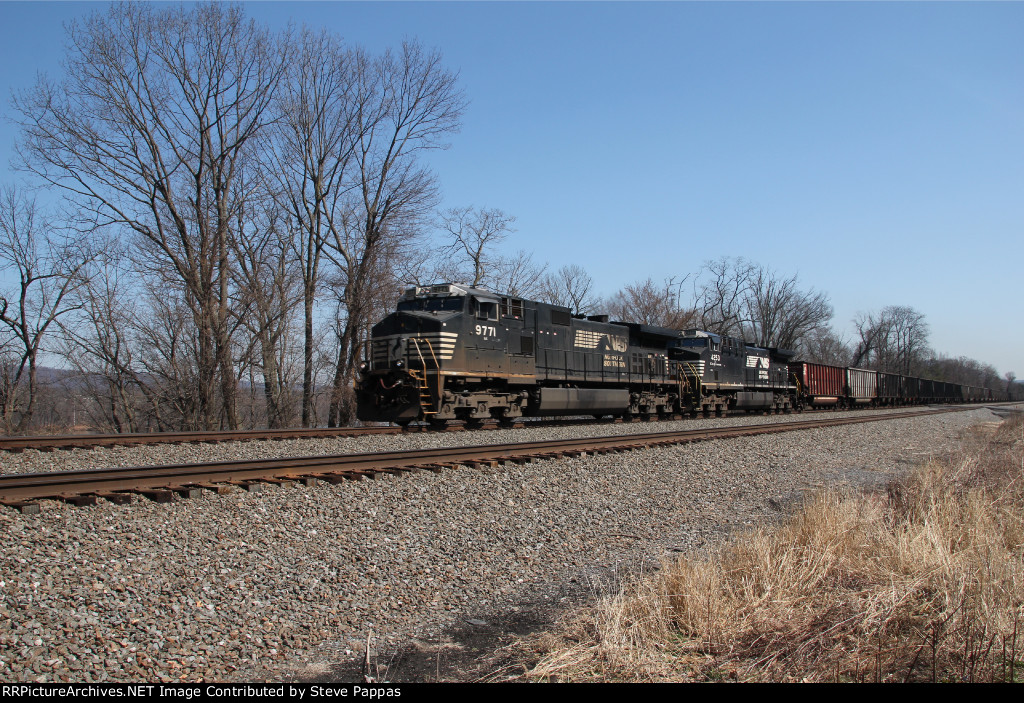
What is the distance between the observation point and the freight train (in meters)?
15.5

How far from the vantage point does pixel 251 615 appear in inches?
171

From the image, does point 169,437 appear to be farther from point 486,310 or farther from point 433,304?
point 486,310

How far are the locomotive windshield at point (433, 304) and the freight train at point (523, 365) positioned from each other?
0.03 meters

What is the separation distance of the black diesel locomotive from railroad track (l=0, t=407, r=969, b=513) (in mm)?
4662

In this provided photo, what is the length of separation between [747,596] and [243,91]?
25.2 meters

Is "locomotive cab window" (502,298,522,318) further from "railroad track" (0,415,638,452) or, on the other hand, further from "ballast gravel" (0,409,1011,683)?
"ballast gravel" (0,409,1011,683)

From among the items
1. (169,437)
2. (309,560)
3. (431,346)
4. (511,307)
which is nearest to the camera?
(309,560)

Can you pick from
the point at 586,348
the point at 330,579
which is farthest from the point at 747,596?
the point at 586,348

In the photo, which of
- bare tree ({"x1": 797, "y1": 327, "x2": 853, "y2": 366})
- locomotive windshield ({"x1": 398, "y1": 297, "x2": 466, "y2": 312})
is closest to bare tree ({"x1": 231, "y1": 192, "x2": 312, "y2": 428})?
locomotive windshield ({"x1": 398, "y1": 297, "x2": 466, "y2": 312})

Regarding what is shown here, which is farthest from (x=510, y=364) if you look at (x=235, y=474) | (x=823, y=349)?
(x=823, y=349)

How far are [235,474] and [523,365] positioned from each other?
10721mm

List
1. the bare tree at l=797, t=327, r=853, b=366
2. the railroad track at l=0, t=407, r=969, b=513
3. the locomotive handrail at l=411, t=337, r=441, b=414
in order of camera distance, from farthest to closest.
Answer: the bare tree at l=797, t=327, r=853, b=366 → the locomotive handrail at l=411, t=337, r=441, b=414 → the railroad track at l=0, t=407, r=969, b=513

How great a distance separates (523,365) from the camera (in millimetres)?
17688

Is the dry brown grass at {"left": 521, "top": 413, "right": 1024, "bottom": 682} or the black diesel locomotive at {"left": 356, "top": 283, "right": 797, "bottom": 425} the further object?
the black diesel locomotive at {"left": 356, "top": 283, "right": 797, "bottom": 425}
